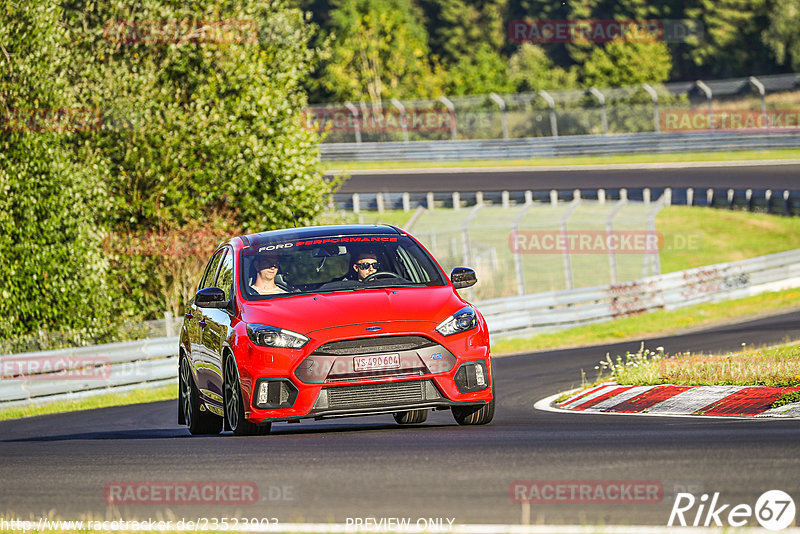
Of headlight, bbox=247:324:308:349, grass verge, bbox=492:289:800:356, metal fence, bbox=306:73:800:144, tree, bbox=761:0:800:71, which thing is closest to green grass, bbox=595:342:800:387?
headlight, bbox=247:324:308:349

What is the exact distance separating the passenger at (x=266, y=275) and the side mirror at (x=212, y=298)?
26cm

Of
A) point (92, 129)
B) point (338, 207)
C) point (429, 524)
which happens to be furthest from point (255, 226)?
point (429, 524)

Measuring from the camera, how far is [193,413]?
1090 cm

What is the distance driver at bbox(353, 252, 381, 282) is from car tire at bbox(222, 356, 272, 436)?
1293 mm

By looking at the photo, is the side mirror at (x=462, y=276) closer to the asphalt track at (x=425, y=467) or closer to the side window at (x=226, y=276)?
the asphalt track at (x=425, y=467)

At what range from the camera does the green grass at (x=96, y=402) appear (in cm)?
1836

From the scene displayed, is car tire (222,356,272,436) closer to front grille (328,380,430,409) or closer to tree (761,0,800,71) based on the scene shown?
front grille (328,380,430,409)

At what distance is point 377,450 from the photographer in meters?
7.72

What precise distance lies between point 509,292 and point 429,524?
994 inches

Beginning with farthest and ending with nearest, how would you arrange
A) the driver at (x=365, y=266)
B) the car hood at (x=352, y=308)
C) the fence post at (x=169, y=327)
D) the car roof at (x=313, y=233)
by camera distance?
the fence post at (x=169, y=327), the car roof at (x=313, y=233), the driver at (x=365, y=266), the car hood at (x=352, y=308)

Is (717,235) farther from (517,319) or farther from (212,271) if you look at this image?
(212,271)

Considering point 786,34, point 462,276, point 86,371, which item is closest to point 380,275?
point 462,276

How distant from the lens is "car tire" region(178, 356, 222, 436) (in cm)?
1069

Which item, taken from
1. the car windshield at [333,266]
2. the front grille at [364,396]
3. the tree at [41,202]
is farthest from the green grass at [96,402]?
the front grille at [364,396]
